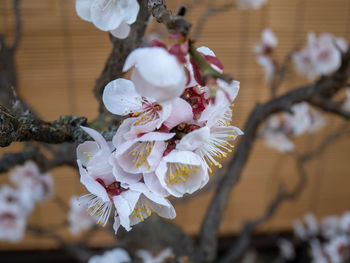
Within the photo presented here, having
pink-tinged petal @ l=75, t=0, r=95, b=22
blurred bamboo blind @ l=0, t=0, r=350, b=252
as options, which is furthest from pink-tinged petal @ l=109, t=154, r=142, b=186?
blurred bamboo blind @ l=0, t=0, r=350, b=252

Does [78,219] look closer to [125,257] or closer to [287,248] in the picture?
[125,257]

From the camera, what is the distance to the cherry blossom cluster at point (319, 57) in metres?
1.11

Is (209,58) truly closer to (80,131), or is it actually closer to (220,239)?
(80,131)

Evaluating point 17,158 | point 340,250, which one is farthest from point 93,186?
point 340,250

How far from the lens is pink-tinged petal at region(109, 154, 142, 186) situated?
1.09 ft

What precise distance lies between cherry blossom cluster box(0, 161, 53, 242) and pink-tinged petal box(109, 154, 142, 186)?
89 cm

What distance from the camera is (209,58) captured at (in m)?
0.30

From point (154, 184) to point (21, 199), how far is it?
1.00 metres

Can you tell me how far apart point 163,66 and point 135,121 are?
93 millimetres

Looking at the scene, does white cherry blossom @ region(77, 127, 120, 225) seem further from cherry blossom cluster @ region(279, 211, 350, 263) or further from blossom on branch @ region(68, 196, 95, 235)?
cherry blossom cluster @ region(279, 211, 350, 263)

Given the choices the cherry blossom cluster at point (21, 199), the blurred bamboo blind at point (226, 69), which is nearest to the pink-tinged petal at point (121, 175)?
the cherry blossom cluster at point (21, 199)

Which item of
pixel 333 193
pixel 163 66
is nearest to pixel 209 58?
pixel 163 66

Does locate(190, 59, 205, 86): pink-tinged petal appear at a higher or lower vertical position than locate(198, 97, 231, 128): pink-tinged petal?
higher

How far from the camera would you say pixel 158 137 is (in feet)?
1.02
